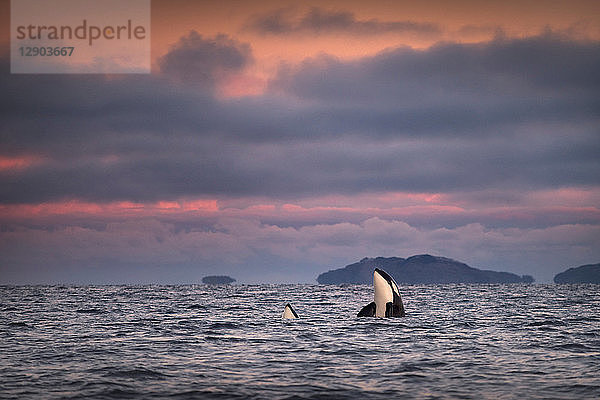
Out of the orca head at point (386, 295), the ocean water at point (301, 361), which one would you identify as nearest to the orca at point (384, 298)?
the orca head at point (386, 295)

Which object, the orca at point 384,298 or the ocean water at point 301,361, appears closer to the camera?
the ocean water at point 301,361

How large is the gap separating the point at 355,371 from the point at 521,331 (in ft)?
45.9

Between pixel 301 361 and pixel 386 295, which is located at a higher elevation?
pixel 386 295

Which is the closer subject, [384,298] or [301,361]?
[301,361]

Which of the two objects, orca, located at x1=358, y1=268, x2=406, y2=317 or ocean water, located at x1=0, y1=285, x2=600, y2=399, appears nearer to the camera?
ocean water, located at x1=0, y1=285, x2=600, y2=399

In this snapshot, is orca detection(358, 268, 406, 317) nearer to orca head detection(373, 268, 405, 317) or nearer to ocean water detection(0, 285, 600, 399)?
orca head detection(373, 268, 405, 317)

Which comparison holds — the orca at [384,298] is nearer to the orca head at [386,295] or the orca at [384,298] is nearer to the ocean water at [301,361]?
the orca head at [386,295]

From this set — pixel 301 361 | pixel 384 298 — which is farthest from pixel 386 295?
pixel 301 361

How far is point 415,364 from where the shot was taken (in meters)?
17.6

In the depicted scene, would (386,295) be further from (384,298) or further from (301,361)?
(301,361)

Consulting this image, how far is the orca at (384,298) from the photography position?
1236 inches

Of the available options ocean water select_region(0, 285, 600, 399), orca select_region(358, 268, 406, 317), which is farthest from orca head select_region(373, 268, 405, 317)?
ocean water select_region(0, 285, 600, 399)

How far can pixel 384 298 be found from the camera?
33094 mm

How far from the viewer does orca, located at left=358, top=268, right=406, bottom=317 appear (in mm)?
31406
